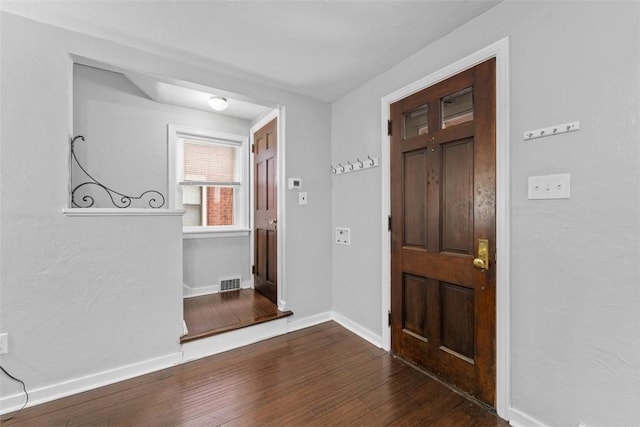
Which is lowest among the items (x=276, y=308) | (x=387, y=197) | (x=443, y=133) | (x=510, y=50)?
(x=276, y=308)

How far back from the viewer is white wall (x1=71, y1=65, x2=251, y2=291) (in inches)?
100

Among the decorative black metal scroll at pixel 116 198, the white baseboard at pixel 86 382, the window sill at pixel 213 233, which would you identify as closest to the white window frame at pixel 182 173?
the window sill at pixel 213 233

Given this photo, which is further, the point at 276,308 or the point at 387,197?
the point at 276,308

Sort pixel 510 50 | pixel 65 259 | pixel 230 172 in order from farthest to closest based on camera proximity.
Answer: pixel 230 172, pixel 65 259, pixel 510 50

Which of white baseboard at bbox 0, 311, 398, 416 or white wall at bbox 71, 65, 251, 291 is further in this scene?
white wall at bbox 71, 65, 251, 291

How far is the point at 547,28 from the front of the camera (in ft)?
4.53

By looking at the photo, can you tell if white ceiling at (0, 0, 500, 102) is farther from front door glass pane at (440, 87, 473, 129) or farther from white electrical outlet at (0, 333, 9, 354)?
white electrical outlet at (0, 333, 9, 354)

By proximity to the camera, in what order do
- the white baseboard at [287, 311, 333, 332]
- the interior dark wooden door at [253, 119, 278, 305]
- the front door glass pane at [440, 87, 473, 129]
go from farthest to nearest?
the interior dark wooden door at [253, 119, 278, 305] < the white baseboard at [287, 311, 333, 332] < the front door glass pane at [440, 87, 473, 129]

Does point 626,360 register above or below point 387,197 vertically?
below

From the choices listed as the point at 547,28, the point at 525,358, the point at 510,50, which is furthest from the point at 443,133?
the point at 525,358

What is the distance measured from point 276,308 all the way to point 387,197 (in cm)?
169

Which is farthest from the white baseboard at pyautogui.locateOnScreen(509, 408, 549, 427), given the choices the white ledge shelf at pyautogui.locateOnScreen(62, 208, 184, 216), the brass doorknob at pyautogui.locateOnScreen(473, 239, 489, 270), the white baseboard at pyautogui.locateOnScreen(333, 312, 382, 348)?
the white ledge shelf at pyautogui.locateOnScreen(62, 208, 184, 216)

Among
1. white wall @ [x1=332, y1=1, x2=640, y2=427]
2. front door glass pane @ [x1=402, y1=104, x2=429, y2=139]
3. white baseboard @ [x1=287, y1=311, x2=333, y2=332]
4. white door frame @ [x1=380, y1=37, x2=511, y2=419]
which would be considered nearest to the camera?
white wall @ [x1=332, y1=1, x2=640, y2=427]

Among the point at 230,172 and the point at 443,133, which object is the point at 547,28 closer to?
the point at 443,133
